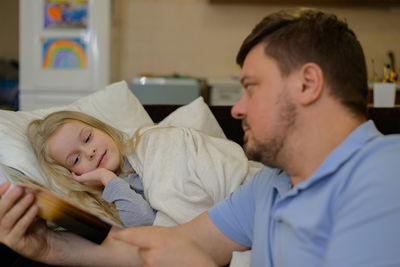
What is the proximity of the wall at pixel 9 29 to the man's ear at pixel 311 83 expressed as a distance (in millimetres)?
5114

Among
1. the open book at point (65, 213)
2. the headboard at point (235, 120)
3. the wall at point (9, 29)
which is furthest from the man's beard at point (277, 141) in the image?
the wall at point (9, 29)

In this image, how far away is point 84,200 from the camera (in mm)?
1560

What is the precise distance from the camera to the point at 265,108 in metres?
0.96

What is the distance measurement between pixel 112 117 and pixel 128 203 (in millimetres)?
550

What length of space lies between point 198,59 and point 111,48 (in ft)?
2.94

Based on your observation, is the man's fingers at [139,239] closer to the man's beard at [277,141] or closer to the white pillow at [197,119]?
the man's beard at [277,141]

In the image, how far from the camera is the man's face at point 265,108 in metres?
0.95

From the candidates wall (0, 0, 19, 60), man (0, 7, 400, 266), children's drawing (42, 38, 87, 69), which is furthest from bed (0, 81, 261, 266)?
wall (0, 0, 19, 60)

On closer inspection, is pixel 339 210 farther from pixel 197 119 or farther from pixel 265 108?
pixel 197 119

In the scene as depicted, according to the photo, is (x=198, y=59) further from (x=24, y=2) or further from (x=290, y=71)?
(x=290, y=71)

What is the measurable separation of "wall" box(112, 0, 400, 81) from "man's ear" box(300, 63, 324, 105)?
150 inches

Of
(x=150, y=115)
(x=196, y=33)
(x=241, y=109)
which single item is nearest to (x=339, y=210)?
(x=241, y=109)

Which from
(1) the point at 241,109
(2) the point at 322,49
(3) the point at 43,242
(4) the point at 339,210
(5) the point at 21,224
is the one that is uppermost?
(2) the point at 322,49

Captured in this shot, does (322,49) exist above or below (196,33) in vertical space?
above
